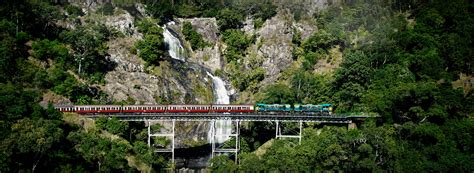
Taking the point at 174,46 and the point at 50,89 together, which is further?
the point at 174,46

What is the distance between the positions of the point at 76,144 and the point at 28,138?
1112cm

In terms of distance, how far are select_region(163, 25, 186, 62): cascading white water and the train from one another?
29792 millimetres

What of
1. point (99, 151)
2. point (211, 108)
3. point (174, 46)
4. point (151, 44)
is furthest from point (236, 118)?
point (174, 46)

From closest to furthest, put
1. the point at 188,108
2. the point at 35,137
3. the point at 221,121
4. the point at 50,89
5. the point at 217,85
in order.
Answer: the point at 35,137 < the point at 188,108 < the point at 50,89 < the point at 221,121 < the point at 217,85

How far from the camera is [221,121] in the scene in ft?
326

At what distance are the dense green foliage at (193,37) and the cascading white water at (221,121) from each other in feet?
30.4

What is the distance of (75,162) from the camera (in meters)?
72.3

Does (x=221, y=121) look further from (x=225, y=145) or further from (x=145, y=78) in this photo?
(x=145, y=78)

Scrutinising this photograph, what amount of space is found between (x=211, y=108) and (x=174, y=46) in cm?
3320

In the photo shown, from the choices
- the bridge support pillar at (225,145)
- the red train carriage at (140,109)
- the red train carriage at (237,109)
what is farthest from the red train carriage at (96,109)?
the bridge support pillar at (225,145)

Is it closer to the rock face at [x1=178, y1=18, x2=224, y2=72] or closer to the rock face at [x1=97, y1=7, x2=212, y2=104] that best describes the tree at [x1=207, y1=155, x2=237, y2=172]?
the rock face at [x1=97, y1=7, x2=212, y2=104]

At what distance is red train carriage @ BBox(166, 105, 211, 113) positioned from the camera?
91250mm

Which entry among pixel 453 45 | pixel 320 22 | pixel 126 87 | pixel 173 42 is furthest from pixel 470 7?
pixel 126 87

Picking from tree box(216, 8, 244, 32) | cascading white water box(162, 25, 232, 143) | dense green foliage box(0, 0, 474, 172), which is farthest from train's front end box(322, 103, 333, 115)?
tree box(216, 8, 244, 32)
